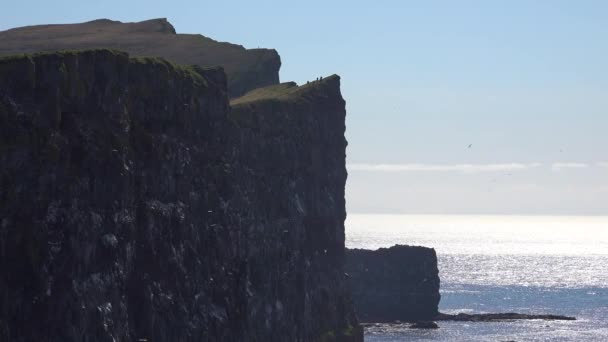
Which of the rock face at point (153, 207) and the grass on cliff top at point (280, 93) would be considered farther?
the grass on cliff top at point (280, 93)

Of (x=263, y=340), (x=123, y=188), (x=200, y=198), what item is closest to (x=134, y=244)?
(x=123, y=188)

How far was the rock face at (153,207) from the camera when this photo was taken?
118 metres

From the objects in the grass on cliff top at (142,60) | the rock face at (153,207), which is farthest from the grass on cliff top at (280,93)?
the grass on cliff top at (142,60)

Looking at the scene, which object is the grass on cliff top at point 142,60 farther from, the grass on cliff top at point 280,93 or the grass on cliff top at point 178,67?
the grass on cliff top at point 280,93

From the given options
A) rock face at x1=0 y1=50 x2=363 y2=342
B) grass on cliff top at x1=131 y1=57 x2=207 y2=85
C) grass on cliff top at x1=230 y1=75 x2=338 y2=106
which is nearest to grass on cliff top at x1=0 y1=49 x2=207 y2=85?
grass on cliff top at x1=131 y1=57 x2=207 y2=85

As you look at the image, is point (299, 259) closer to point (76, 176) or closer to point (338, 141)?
point (338, 141)

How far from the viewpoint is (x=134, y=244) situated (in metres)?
133

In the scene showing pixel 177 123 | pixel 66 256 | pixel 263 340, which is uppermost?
pixel 177 123

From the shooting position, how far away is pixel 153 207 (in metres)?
137

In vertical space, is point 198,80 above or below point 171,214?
above

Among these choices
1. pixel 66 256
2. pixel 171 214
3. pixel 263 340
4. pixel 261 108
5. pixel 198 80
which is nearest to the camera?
pixel 66 256

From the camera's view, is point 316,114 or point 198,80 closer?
point 198,80

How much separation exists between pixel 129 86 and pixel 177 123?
1027 cm

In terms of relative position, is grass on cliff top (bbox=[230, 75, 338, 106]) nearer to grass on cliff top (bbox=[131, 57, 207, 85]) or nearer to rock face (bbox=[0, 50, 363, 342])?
rock face (bbox=[0, 50, 363, 342])
